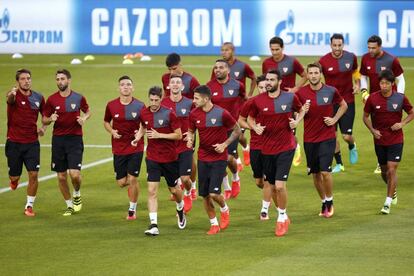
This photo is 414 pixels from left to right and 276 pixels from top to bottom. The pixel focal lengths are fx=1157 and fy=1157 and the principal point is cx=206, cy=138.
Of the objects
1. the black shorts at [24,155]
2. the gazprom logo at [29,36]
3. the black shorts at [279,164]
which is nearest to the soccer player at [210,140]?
the black shorts at [279,164]

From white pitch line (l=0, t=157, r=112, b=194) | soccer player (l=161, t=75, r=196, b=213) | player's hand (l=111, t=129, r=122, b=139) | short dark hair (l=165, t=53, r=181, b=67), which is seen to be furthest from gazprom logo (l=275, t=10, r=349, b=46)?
player's hand (l=111, t=129, r=122, b=139)

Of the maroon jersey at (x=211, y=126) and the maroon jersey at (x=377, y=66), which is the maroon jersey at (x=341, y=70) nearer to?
the maroon jersey at (x=377, y=66)

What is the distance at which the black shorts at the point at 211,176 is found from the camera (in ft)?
58.1

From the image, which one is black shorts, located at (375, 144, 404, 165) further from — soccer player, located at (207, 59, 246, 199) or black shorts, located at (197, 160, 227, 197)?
black shorts, located at (197, 160, 227, 197)

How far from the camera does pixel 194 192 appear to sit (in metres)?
21.1

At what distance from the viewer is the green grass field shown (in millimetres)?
15539

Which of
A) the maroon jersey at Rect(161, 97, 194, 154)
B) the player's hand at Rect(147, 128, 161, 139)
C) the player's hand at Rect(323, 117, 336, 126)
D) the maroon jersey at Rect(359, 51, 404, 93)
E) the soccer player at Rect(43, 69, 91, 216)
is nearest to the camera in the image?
the player's hand at Rect(147, 128, 161, 139)

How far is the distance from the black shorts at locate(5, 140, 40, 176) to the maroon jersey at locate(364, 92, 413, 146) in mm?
5628

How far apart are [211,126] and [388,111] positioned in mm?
3325

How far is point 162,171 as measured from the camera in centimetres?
1814

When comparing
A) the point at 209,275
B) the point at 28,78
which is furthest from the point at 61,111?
the point at 209,275

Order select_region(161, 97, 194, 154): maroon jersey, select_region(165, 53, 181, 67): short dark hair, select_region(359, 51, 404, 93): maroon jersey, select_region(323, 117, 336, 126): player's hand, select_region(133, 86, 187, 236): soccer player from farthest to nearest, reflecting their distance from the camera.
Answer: select_region(359, 51, 404, 93): maroon jersey
select_region(165, 53, 181, 67): short dark hair
select_region(161, 97, 194, 154): maroon jersey
select_region(323, 117, 336, 126): player's hand
select_region(133, 86, 187, 236): soccer player

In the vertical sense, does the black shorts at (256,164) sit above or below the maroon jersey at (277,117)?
below

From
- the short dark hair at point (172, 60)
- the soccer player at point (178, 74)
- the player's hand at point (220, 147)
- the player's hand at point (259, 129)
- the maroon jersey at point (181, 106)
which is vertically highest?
the short dark hair at point (172, 60)
